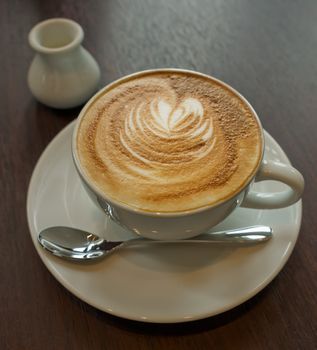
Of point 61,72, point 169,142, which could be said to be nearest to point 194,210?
point 169,142

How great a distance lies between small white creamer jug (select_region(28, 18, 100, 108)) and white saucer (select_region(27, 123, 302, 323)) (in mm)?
222

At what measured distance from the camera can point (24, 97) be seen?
101cm

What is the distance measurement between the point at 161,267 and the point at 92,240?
13 centimetres

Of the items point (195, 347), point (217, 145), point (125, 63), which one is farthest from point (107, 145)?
point (125, 63)

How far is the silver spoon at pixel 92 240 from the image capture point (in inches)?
27.7

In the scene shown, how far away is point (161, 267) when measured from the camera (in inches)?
27.7

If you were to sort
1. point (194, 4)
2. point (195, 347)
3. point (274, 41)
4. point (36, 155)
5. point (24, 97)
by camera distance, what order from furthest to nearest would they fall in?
1. point (194, 4)
2. point (274, 41)
3. point (24, 97)
4. point (36, 155)
5. point (195, 347)

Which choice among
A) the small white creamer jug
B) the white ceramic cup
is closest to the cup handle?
the white ceramic cup

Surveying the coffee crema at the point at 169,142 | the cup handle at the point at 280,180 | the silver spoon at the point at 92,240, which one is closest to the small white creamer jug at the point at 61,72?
the coffee crema at the point at 169,142

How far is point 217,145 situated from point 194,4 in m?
0.68

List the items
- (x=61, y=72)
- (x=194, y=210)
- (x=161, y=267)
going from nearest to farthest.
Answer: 1. (x=194, y=210)
2. (x=161, y=267)
3. (x=61, y=72)

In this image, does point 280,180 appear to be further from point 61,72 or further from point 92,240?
point 61,72

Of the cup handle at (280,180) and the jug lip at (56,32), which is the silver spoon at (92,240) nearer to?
the cup handle at (280,180)

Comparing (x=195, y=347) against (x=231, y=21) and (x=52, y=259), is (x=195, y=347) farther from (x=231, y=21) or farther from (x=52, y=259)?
(x=231, y=21)
